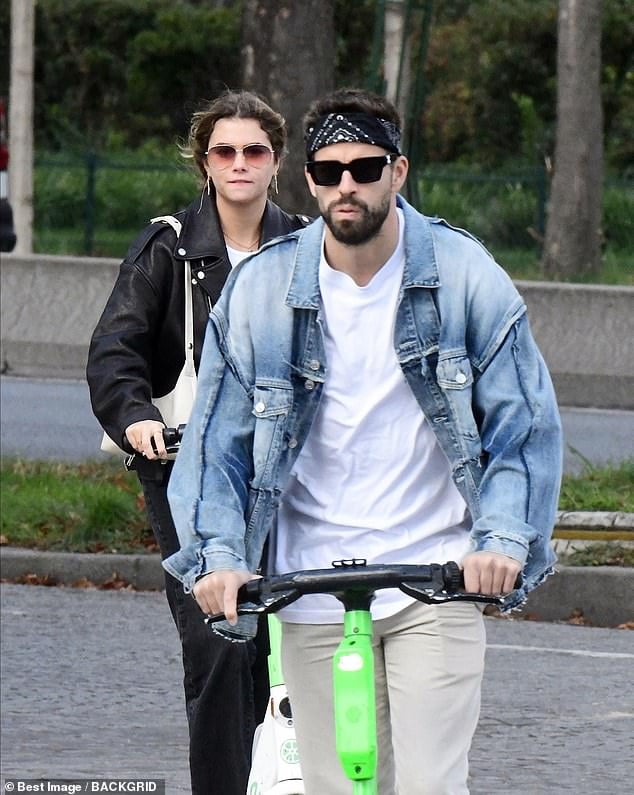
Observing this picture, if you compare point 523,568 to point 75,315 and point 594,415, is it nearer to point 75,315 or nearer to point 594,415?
point 594,415

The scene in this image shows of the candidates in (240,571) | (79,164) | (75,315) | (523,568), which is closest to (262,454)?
(240,571)

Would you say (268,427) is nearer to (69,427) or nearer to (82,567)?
(82,567)

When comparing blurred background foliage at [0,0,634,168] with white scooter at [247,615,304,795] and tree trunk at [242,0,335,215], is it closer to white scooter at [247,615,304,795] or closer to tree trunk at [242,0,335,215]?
tree trunk at [242,0,335,215]

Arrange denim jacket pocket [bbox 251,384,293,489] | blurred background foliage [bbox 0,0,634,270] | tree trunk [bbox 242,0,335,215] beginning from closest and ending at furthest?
denim jacket pocket [bbox 251,384,293,489] < tree trunk [bbox 242,0,335,215] < blurred background foliage [bbox 0,0,634,270]

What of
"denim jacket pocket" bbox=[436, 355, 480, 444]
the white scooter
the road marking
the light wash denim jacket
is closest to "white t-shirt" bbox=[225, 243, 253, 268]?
the white scooter

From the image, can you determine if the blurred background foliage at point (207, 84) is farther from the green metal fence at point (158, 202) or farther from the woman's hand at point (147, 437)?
the woman's hand at point (147, 437)

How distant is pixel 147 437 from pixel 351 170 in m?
1.35

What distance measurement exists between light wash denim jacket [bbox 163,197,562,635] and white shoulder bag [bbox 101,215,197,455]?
1215 mm

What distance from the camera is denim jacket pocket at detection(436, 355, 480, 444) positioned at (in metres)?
3.73

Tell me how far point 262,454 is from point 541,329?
9.82 m

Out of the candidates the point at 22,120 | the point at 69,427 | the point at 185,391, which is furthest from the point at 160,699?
the point at 22,120

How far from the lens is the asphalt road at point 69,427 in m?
12.0

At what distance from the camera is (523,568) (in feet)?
12.1

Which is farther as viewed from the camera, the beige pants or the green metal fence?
the green metal fence
